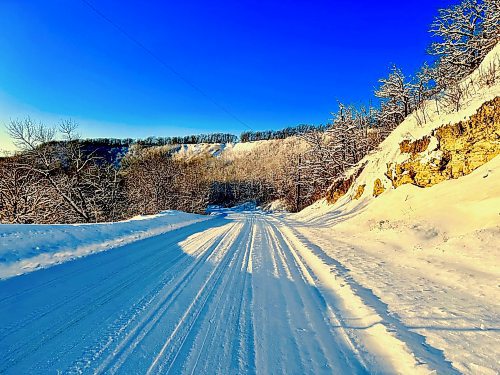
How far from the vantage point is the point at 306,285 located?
5617 mm

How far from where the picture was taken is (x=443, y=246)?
7.95 meters

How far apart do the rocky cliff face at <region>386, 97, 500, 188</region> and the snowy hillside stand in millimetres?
48

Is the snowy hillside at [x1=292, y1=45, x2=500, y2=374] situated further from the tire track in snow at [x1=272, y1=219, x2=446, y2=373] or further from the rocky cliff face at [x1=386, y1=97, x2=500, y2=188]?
the tire track in snow at [x1=272, y1=219, x2=446, y2=373]

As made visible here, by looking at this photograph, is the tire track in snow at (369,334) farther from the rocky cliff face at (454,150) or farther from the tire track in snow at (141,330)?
the rocky cliff face at (454,150)

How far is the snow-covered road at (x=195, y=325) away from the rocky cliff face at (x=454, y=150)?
32.2 feet

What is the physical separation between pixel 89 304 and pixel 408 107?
114 feet

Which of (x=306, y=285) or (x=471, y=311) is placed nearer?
(x=471, y=311)

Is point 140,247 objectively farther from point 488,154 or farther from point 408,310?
point 488,154

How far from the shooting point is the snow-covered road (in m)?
2.92

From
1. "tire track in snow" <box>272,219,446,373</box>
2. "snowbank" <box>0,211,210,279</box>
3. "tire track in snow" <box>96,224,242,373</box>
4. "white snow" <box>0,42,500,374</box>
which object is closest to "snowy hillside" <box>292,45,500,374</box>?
"white snow" <box>0,42,500,374</box>

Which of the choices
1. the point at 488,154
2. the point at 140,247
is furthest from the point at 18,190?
the point at 488,154

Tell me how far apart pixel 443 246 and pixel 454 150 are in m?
7.35

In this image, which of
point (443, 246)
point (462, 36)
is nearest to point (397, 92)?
point (462, 36)

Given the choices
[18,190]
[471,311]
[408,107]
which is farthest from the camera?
[408,107]
